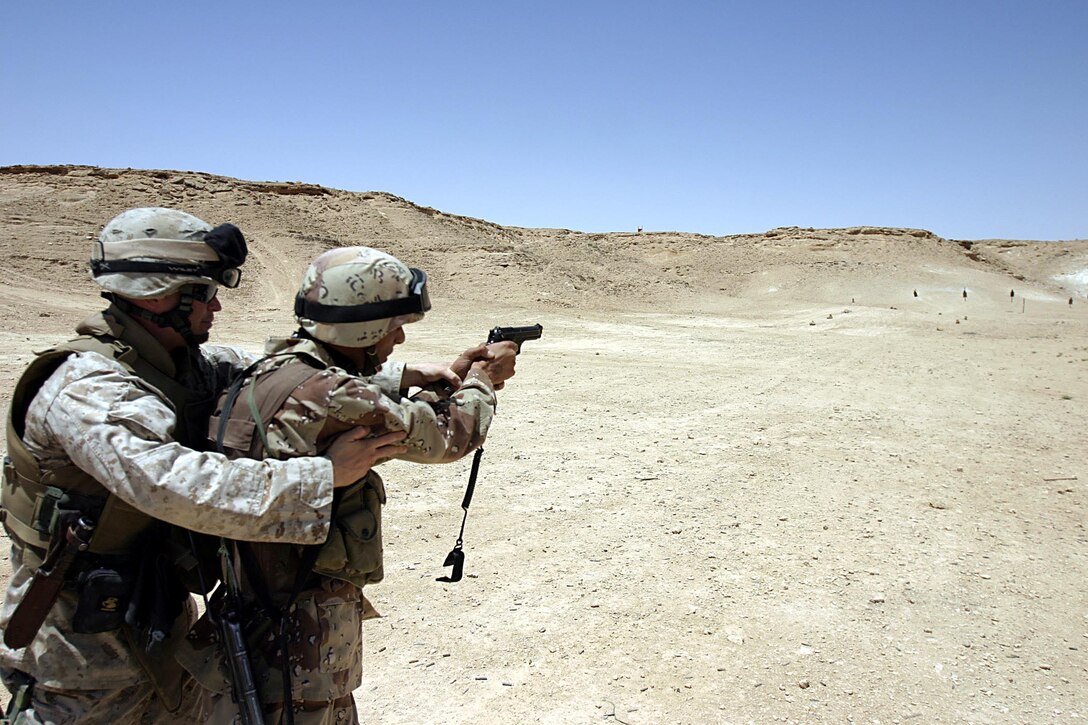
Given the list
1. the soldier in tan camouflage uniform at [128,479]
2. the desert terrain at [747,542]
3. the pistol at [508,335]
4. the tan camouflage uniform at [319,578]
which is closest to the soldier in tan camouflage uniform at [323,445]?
the tan camouflage uniform at [319,578]

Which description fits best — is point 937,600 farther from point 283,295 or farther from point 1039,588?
point 283,295

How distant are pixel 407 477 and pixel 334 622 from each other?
14.1ft

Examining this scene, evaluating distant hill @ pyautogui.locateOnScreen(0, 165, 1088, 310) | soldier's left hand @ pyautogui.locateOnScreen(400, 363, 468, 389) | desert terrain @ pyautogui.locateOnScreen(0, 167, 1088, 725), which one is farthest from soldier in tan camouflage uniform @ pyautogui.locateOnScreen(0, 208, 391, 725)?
distant hill @ pyautogui.locateOnScreen(0, 165, 1088, 310)

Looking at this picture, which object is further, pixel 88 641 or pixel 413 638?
pixel 413 638

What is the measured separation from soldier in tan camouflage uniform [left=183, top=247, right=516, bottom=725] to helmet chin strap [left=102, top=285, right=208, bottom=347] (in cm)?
22

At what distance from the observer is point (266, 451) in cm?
183

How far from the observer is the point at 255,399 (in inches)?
73.5

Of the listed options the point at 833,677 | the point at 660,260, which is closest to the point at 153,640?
the point at 833,677

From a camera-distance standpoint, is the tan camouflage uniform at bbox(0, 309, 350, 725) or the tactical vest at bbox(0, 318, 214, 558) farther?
the tactical vest at bbox(0, 318, 214, 558)

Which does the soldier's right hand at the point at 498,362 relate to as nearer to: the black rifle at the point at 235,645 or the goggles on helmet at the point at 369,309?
the goggles on helmet at the point at 369,309

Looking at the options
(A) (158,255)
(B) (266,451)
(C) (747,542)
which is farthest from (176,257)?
(C) (747,542)

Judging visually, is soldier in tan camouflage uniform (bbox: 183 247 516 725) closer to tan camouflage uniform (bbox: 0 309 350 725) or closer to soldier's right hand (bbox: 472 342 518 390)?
tan camouflage uniform (bbox: 0 309 350 725)

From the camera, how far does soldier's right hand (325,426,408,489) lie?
71.7 inches

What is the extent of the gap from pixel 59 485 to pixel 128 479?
0.32 meters
